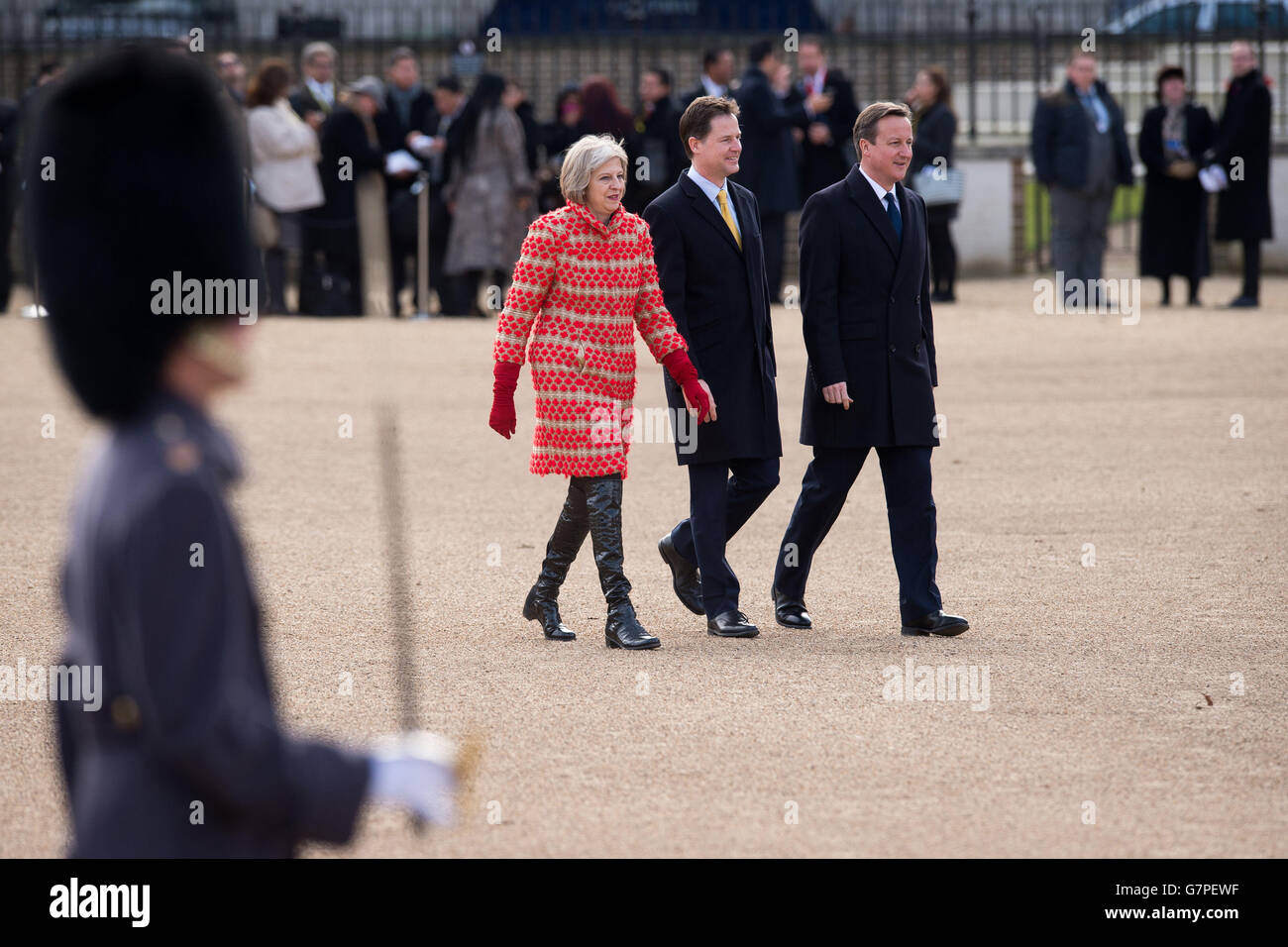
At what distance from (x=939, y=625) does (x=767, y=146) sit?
10.8 meters

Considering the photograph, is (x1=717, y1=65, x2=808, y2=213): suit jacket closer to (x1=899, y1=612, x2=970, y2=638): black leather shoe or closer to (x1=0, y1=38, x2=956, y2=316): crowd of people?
(x1=0, y1=38, x2=956, y2=316): crowd of people

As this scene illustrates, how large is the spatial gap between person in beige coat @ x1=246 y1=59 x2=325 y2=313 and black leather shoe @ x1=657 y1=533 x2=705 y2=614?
9.41 meters

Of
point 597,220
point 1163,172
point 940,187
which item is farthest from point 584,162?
point 1163,172

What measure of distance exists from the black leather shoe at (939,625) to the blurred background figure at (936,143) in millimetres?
10555

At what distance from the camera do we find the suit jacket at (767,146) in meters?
16.3

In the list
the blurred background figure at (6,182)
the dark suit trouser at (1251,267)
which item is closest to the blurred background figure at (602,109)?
the blurred background figure at (6,182)

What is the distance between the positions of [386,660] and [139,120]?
4.12m

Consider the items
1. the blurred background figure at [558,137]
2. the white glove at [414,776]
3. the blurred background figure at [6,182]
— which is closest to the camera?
the white glove at [414,776]

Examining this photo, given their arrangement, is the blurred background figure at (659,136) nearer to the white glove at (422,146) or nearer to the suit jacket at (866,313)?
the white glove at (422,146)

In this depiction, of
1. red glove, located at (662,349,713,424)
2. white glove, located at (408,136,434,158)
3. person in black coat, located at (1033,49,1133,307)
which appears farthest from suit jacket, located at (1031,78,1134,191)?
red glove, located at (662,349,713,424)

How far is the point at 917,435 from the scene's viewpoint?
21.3 feet

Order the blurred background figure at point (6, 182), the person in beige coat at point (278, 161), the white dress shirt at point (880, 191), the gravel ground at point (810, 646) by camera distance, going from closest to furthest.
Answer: the gravel ground at point (810, 646)
the white dress shirt at point (880, 191)
the person in beige coat at point (278, 161)
the blurred background figure at point (6, 182)

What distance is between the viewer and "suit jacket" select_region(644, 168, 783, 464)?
647 centimetres
